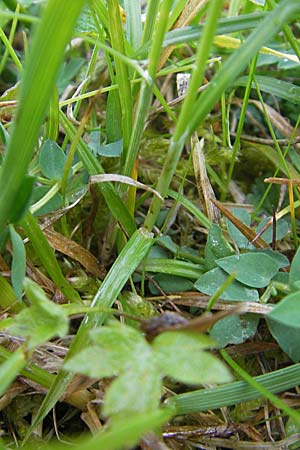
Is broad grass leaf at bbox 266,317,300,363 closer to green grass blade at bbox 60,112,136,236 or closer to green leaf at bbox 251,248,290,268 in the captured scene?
green leaf at bbox 251,248,290,268

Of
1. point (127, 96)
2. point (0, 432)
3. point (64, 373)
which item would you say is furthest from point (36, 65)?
point (0, 432)

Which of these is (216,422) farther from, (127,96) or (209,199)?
(127,96)

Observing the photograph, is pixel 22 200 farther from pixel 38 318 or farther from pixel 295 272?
pixel 295 272

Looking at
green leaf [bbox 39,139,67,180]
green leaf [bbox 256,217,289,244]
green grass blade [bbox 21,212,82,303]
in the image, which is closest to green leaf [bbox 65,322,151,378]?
green grass blade [bbox 21,212,82,303]

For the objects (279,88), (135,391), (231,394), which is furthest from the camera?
(279,88)

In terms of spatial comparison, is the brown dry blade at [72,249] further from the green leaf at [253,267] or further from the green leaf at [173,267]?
the green leaf at [253,267]

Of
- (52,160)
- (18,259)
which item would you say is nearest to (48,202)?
(52,160)

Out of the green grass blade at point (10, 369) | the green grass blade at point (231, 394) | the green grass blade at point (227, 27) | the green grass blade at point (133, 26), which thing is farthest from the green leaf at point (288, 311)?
the green grass blade at point (133, 26)
